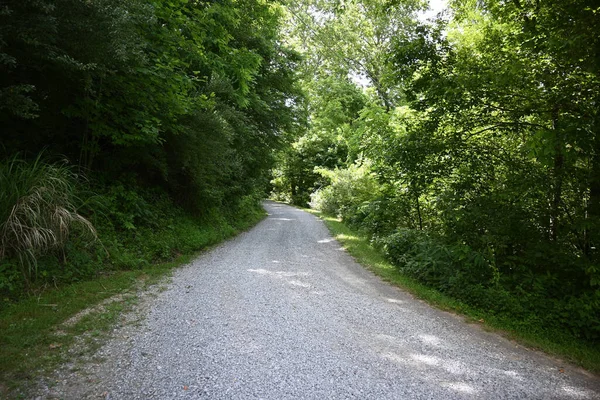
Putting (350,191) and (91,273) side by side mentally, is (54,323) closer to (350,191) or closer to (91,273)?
(91,273)

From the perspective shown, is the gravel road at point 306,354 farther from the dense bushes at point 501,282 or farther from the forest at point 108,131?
the forest at point 108,131

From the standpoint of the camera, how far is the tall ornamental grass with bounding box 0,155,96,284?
15.2 ft

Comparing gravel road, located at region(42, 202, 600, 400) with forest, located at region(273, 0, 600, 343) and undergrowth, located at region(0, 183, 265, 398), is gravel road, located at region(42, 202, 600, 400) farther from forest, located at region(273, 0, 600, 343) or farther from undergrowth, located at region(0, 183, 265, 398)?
forest, located at region(273, 0, 600, 343)

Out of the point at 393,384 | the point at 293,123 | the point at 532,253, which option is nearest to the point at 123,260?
the point at 393,384

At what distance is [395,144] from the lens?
745 cm

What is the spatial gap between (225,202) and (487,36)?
11000mm

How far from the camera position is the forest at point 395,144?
15.3 ft

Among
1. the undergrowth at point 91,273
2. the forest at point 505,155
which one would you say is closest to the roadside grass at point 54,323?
the undergrowth at point 91,273

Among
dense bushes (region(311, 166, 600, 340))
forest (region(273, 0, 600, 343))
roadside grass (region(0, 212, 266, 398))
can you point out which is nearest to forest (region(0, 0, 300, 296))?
roadside grass (region(0, 212, 266, 398))

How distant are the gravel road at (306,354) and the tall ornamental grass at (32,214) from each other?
184 centimetres

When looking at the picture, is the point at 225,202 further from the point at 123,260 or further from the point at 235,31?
the point at 123,260

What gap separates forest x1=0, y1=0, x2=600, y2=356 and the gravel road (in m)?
1.55

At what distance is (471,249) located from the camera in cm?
645

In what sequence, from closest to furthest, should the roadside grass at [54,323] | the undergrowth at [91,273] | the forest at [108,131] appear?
the roadside grass at [54,323] → the undergrowth at [91,273] → the forest at [108,131]
